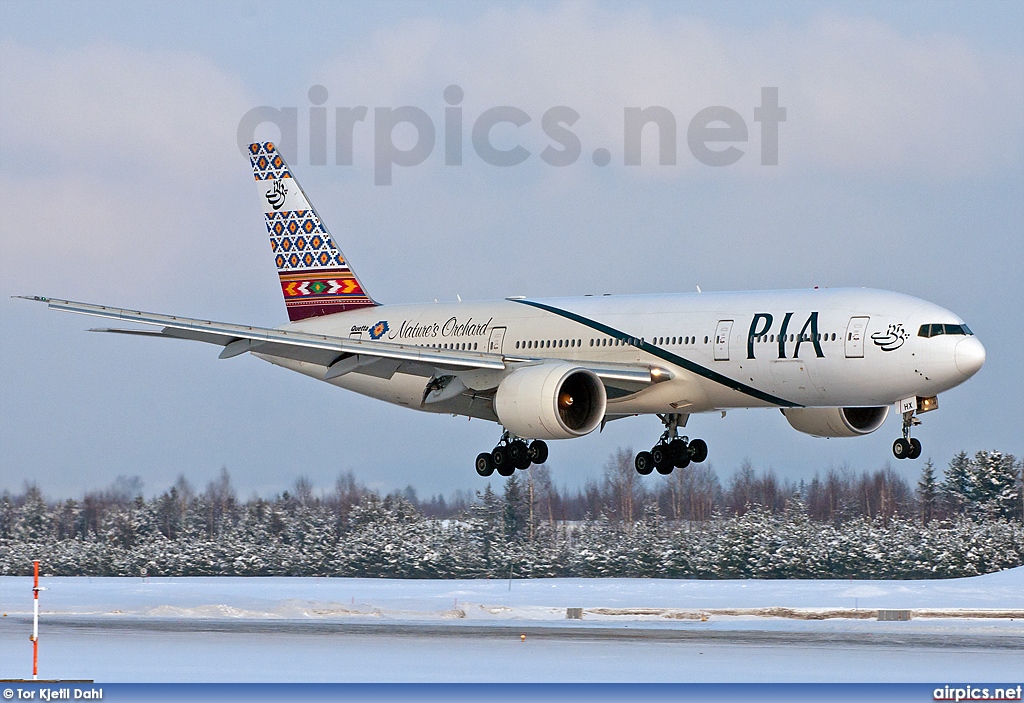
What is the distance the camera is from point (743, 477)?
105938 millimetres

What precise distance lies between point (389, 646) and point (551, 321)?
37.7ft

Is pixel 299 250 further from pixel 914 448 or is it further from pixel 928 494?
pixel 928 494

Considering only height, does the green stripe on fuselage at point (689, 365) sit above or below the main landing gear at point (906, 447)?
above

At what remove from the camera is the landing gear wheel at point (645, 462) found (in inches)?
1909

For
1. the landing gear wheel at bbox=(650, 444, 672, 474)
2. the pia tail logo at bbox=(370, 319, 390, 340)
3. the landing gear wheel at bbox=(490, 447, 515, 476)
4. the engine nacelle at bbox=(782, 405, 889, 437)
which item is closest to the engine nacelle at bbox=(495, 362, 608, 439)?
the landing gear wheel at bbox=(490, 447, 515, 476)

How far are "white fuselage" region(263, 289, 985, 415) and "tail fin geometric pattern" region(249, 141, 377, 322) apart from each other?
587cm

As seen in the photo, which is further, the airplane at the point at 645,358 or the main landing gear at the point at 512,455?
the main landing gear at the point at 512,455

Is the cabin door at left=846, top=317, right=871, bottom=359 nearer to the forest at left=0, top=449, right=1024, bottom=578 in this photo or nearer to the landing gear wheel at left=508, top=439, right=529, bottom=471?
the landing gear wheel at left=508, top=439, right=529, bottom=471

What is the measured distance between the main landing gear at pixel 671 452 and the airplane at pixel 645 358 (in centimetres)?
4

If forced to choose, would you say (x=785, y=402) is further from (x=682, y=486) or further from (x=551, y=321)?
(x=682, y=486)

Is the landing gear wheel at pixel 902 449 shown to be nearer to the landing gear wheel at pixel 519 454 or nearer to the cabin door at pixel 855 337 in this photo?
the cabin door at pixel 855 337

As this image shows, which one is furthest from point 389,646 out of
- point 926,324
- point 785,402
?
point 926,324

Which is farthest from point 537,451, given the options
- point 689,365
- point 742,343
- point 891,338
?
point 891,338

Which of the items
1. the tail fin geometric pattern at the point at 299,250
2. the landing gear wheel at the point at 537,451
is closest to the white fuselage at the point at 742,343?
the landing gear wheel at the point at 537,451
